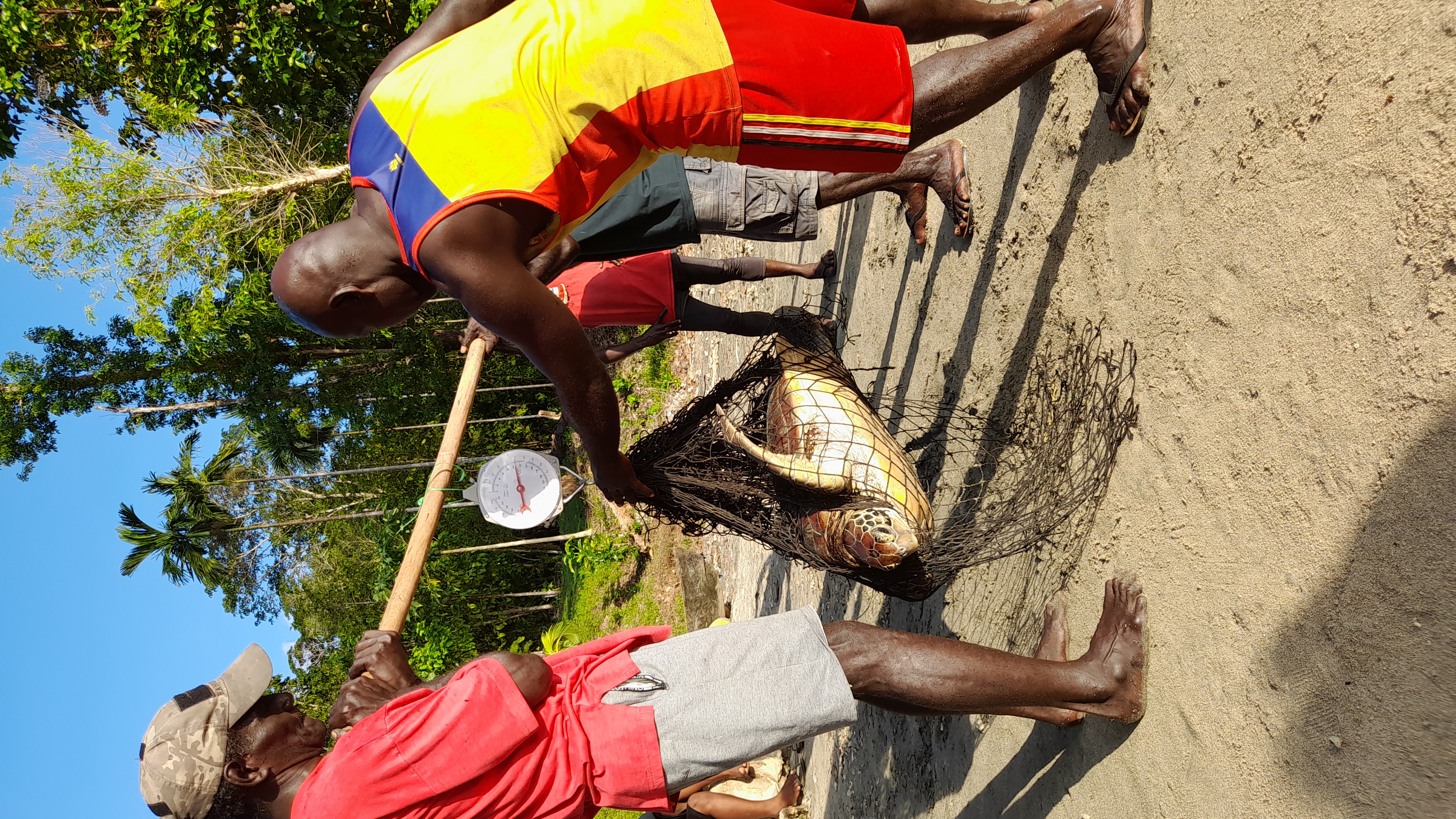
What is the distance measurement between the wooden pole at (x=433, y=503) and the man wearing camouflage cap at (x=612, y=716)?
660 mm

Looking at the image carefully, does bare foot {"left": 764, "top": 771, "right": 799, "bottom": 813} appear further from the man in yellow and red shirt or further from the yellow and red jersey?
the yellow and red jersey

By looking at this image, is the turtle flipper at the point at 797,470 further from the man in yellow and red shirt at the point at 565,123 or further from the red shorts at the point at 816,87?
the red shorts at the point at 816,87

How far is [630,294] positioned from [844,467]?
2057 mm

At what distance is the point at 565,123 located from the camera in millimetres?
1922

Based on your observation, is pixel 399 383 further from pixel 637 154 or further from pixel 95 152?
pixel 637 154

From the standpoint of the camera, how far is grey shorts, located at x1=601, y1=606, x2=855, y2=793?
2.20 m

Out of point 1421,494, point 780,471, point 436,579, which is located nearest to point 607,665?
point 780,471

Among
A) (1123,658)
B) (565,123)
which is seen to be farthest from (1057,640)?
(565,123)

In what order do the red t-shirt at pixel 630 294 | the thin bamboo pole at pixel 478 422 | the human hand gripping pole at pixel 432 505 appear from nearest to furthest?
the human hand gripping pole at pixel 432 505, the red t-shirt at pixel 630 294, the thin bamboo pole at pixel 478 422

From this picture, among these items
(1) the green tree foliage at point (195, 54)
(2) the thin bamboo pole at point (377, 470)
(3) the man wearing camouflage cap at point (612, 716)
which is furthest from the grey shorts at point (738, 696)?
(1) the green tree foliage at point (195, 54)

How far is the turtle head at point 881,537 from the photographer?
2.78m

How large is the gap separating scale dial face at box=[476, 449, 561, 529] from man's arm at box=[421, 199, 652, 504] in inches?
172

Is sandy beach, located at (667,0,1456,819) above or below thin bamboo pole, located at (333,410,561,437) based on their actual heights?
below

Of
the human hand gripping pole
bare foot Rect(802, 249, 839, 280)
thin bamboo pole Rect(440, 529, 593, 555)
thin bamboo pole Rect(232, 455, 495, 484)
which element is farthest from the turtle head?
thin bamboo pole Rect(440, 529, 593, 555)
